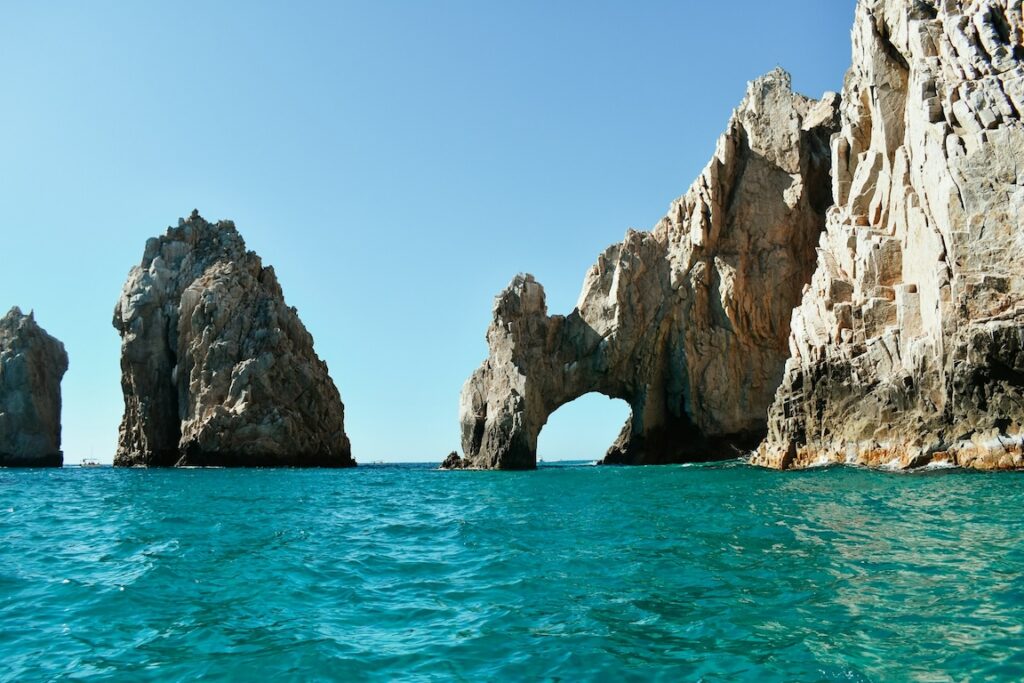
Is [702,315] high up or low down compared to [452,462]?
up

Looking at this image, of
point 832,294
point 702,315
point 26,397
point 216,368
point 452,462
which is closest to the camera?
point 832,294

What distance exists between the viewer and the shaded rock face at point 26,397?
7588cm

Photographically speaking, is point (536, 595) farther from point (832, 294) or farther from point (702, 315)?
point (702, 315)

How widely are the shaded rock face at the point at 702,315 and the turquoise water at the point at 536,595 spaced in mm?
34559

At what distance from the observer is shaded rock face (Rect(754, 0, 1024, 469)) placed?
26.2 meters

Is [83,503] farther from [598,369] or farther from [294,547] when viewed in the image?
[598,369]

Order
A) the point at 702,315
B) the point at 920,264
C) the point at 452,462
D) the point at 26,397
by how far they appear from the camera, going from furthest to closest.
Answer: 1. the point at 26,397
2. the point at 452,462
3. the point at 702,315
4. the point at 920,264

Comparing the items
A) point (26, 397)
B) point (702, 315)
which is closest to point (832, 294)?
point (702, 315)

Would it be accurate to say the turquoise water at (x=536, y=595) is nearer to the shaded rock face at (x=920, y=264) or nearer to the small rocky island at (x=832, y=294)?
the shaded rock face at (x=920, y=264)

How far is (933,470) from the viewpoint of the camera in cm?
2662

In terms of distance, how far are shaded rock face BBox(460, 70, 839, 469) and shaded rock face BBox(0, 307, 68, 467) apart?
1991 inches

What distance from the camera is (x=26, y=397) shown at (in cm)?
7650

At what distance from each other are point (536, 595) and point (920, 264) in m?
27.4

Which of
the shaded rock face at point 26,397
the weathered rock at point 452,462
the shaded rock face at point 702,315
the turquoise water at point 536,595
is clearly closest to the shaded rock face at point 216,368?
the weathered rock at point 452,462
